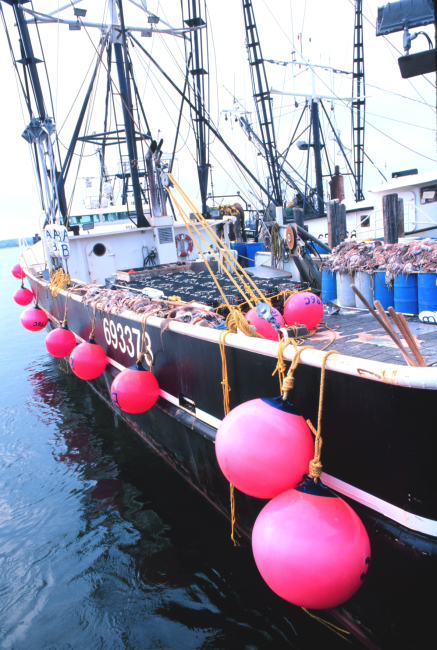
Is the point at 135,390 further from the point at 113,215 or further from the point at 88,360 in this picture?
the point at 113,215

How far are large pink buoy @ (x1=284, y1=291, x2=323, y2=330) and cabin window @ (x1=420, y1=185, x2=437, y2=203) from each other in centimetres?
1363

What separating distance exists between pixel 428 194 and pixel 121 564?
53.2 ft

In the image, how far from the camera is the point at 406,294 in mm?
5262

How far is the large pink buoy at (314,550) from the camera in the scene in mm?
2166

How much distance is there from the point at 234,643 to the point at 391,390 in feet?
8.28

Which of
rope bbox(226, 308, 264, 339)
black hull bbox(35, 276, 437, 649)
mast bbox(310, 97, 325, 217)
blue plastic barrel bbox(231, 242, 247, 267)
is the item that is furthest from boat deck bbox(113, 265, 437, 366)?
mast bbox(310, 97, 325, 217)

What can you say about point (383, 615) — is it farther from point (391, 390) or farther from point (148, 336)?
point (148, 336)

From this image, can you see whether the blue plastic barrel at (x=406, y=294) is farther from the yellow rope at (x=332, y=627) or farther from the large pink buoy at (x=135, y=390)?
the yellow rope at (x=332, y=627)

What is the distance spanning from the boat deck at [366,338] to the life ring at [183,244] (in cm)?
801

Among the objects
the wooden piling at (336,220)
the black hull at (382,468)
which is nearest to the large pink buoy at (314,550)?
the black hull at (382,468)

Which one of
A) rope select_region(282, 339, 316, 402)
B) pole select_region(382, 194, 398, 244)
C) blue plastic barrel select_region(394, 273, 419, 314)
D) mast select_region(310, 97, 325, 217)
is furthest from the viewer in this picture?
mast select_region(310, 97, 325, 217)

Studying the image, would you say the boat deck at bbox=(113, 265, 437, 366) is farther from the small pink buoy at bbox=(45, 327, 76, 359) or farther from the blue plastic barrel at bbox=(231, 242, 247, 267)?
the blue plastic barrel at bbox=(231, 242, 247, 267)

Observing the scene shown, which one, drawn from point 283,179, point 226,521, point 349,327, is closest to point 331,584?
point 226,521

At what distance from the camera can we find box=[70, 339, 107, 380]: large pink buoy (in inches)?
254
